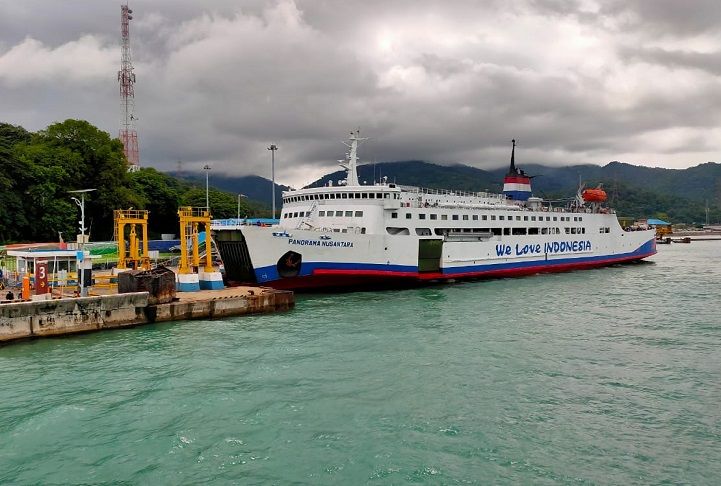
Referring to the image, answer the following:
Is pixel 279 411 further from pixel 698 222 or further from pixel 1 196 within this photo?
pixel 698 222

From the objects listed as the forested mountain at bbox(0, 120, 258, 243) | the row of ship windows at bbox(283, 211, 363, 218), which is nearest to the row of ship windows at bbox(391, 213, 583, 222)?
the row of ship windows at bbox(283, 211, 363, 218)

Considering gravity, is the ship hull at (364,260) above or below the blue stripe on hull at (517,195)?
below

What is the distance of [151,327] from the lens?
17.3m

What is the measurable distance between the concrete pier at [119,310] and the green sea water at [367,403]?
577 mm

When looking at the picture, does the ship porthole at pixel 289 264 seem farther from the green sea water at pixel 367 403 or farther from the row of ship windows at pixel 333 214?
the green sea water at pixel 367 403

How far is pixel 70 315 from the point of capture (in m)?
16.1

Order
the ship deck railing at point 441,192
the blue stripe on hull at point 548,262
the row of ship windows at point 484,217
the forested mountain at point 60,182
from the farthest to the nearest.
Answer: the forested mountain at point 60,182, the blue stripe on hull at point 548,262, the ship deck railing at point 441,192, the row of ship windows at point 484,217

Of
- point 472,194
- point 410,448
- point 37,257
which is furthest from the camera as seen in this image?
point 472,194

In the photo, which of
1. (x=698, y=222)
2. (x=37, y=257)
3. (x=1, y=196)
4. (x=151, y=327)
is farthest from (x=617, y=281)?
(x=698, y=222)

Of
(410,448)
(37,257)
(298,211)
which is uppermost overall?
(298,211)

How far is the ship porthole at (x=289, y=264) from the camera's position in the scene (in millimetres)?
24688

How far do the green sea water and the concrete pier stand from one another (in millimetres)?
577

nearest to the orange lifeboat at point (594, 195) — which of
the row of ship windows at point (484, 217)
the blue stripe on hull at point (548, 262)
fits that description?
the blue stripe on hull at point (548, 262)

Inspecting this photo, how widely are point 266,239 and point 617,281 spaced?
23544 mm
